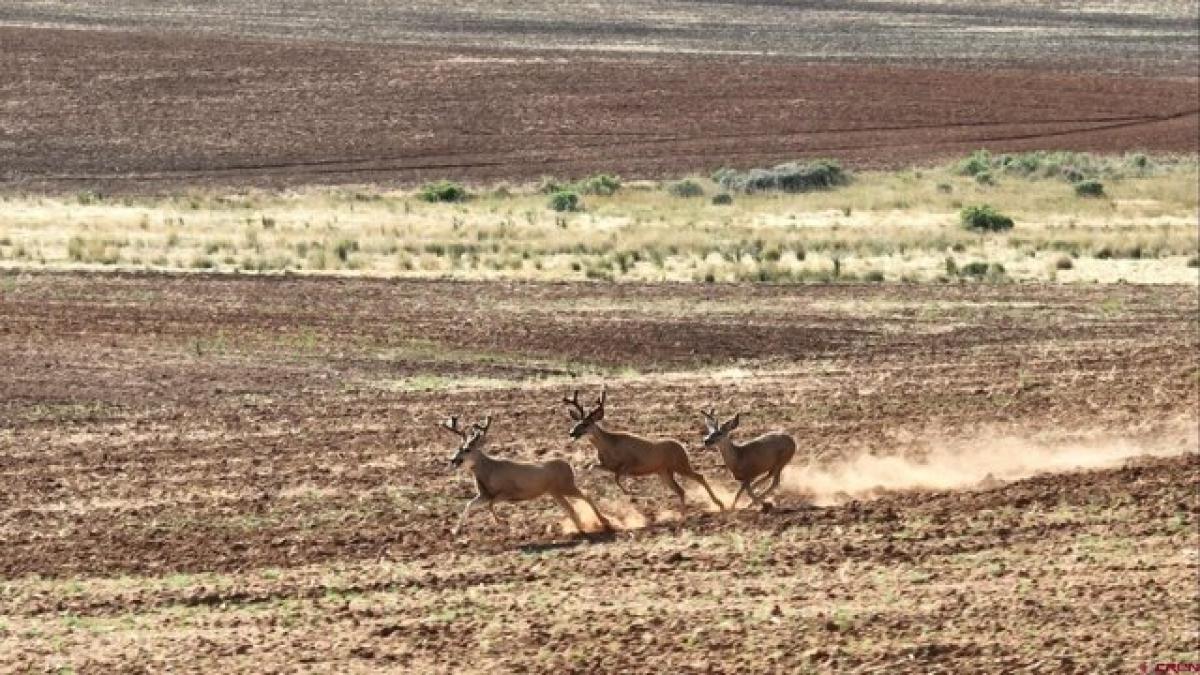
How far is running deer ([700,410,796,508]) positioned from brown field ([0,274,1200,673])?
50cm

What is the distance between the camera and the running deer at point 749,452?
2098cm

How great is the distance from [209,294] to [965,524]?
21.7 meters

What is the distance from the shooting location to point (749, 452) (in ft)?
69.1

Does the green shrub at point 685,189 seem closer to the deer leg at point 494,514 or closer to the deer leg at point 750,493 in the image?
the deer leg at point 750,493

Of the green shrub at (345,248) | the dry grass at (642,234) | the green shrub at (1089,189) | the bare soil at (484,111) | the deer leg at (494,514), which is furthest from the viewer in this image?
the bare soil at (484,111)

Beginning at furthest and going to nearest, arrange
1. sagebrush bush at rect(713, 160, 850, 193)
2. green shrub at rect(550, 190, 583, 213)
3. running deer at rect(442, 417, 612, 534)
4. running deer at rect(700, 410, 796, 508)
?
sagebrush bush at rect(713, 160, 850, 193) → green shrub at rect(550, 190, 583, 213) → running deer at rect(700, 410, 796, 508) → running deer at rect(442, 417, 612, 534)

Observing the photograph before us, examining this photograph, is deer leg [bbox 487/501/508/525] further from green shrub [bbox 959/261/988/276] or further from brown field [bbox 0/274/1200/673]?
green shrub [bbox 959/261/988/276]

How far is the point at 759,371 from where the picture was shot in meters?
31.4

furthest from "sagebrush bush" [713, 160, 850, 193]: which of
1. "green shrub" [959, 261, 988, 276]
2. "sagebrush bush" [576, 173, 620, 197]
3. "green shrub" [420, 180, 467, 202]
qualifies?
"green shrub" [959, 261, 988, 276]

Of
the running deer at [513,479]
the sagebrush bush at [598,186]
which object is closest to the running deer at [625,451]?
the running deer at [513,479]

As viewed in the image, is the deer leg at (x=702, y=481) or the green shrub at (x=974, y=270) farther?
the green shrub at (x=974, y=270)

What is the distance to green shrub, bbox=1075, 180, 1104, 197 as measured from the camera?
204 feet

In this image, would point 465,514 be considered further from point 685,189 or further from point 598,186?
point 685,189

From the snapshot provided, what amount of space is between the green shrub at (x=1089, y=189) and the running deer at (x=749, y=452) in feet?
141
